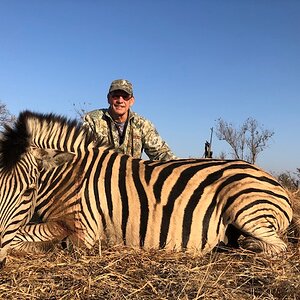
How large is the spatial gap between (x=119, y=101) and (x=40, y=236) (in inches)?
84.9

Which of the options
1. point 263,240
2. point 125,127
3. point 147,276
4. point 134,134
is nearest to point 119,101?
point 125,127

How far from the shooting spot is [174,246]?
279 centimetres

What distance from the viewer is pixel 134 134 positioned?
4.88 meters

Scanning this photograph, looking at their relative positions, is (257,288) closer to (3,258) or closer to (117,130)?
(3,258)

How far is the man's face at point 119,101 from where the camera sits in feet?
15.2

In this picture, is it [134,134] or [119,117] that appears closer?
[119,117]

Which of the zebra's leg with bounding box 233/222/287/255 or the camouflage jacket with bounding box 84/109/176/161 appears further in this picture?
the camouflage jacket with bounding box 84/109/176/161

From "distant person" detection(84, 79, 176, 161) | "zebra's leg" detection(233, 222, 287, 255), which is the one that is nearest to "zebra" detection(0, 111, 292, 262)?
"zebra's leg" detection(233, 222, 287, 255)

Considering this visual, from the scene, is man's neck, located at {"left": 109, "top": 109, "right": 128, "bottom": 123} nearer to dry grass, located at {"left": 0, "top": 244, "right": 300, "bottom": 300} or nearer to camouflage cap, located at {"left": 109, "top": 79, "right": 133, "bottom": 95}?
camouflage cap, located at {"left": 109, "top": 79, "right": 133, "bottom": 95}

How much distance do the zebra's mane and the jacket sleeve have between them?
1596 mm

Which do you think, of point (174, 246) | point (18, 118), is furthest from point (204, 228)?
point (18, 118)

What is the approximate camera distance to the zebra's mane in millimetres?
2617

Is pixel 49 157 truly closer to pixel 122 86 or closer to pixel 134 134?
pixel 122 86

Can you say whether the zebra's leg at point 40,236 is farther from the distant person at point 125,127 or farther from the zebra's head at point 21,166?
the distant person at point 125,127
